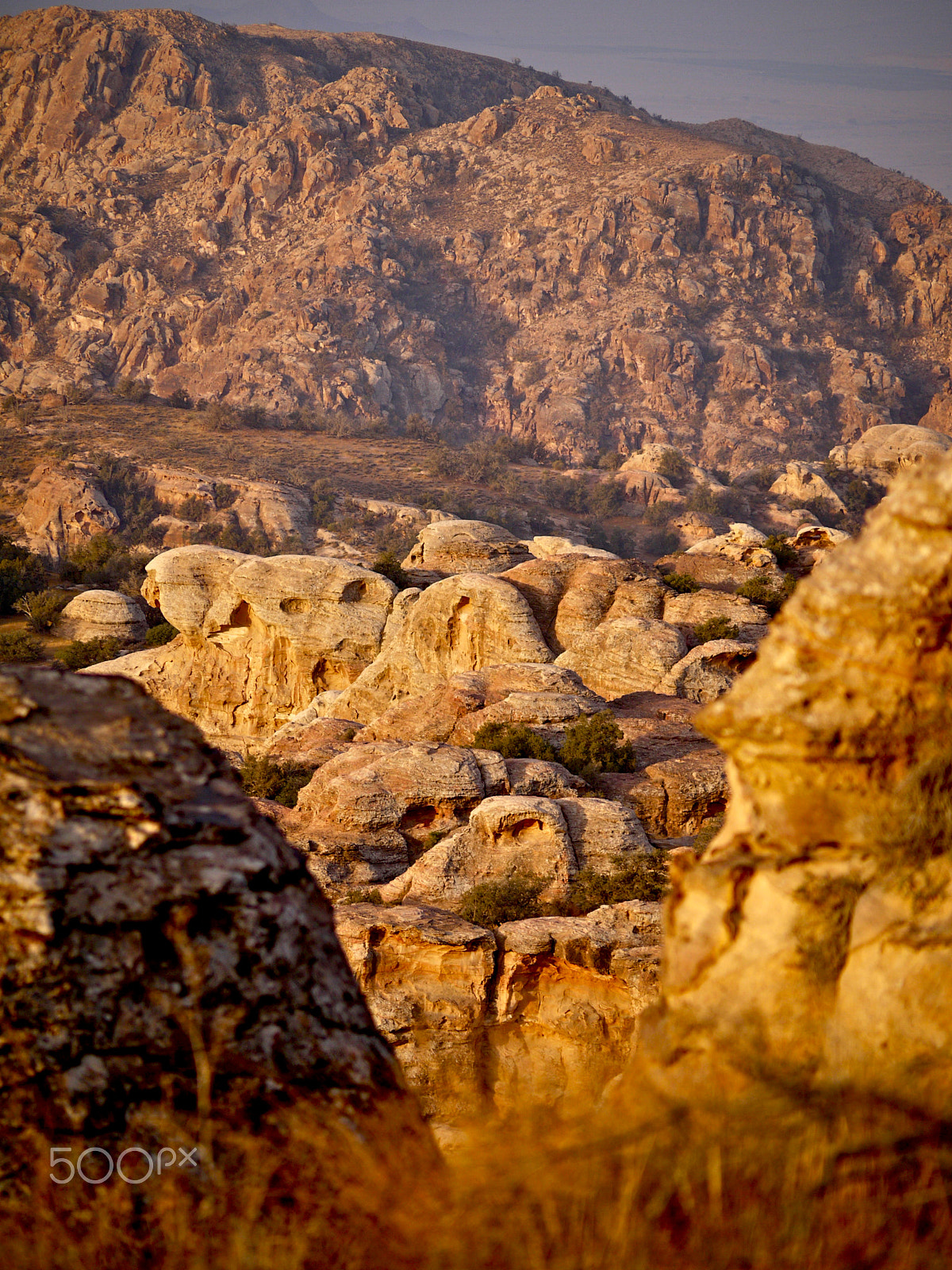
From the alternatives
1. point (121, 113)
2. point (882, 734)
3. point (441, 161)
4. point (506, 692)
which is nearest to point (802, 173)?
point (441, 161)

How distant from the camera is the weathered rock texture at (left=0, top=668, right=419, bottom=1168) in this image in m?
3.82

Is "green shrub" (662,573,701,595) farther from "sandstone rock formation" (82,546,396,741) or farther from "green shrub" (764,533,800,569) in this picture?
"sandstone rock formation" (82,546,396,741)

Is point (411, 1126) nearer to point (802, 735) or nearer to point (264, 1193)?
point (264, 1193)

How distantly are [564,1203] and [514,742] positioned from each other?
15.7m

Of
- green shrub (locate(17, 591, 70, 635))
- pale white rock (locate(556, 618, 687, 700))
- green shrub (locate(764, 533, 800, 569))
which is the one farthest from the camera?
green shrub (locate(17, 591, 70, 635))

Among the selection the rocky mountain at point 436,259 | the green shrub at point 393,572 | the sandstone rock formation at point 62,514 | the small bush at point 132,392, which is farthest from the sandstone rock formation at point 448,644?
the rocky mountain at point 436,259

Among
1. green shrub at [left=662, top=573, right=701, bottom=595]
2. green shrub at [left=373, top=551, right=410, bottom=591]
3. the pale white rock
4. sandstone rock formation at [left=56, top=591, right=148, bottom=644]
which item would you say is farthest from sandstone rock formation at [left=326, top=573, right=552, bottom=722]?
sandstone rock formation at [left=56, top=591, right=148, bottom=644]

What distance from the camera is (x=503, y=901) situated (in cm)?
1350

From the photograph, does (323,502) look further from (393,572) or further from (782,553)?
(782,553)

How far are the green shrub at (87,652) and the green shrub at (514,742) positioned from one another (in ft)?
61.8

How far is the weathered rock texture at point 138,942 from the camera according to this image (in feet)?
12.5

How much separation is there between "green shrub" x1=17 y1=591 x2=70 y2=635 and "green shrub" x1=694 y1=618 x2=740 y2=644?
24540 mm

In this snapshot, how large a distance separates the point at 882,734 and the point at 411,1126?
2.47m

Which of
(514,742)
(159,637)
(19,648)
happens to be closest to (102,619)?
(159,637)
